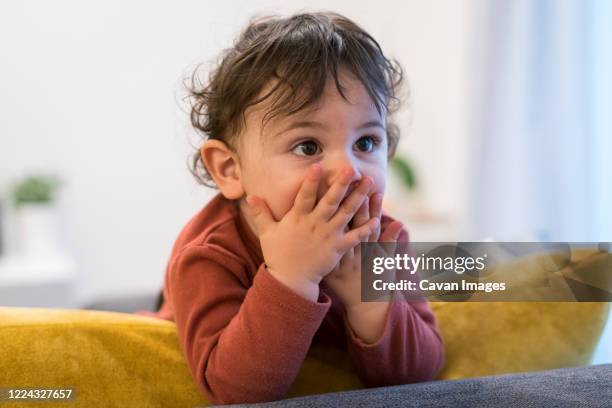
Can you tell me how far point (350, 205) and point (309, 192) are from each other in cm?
5

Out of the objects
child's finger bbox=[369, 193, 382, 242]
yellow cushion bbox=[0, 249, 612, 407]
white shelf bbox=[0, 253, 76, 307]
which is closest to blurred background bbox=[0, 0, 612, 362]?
white shelf bbox=[0, 253, 76, 307]

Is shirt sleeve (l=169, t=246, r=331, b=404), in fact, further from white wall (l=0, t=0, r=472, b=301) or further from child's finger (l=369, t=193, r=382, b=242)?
white wall (l=0, t=0, r=472, b=301)

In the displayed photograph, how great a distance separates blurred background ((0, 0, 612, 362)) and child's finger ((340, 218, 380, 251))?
6.61 ft

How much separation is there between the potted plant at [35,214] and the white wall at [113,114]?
8.3 inches

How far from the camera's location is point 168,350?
0.74 m

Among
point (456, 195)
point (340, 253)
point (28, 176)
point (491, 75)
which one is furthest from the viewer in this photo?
point (456, 195)

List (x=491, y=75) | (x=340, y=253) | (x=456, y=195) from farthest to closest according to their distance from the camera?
1. (x=456, y=195)
2. (x=491, y=75)
3. (x=340, y=253)

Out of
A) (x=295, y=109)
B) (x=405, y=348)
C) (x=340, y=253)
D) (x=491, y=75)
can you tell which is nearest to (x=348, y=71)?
(x=295, y=109)

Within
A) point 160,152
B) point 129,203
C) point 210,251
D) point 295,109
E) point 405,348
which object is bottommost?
point 405,348

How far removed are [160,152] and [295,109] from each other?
104 inches

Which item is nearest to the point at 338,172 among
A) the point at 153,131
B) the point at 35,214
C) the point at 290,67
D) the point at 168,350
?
the point at 290,67

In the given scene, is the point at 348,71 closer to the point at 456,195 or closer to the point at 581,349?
the point at 581,349

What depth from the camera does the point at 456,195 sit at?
343cm

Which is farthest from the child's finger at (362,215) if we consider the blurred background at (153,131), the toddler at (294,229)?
the blurred background at (153,131)
